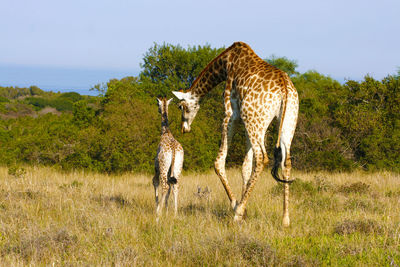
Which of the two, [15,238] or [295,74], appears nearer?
[15,238]

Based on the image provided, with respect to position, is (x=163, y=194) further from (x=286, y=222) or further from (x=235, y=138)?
(x=235, y=138)

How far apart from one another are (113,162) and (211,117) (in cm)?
492

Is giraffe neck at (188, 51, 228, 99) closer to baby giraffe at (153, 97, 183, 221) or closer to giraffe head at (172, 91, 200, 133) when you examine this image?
giraffe head at (172, 91, 200, 133)

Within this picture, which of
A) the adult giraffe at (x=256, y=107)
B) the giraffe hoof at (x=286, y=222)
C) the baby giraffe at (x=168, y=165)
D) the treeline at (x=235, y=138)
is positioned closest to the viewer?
the adult giraffe at (x=256, y=107)

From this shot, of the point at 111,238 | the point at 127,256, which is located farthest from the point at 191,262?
the point at 111,238

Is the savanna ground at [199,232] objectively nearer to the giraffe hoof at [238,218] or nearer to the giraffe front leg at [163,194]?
the giraffe hoof at [238,218]

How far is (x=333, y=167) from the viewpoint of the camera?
13273mm

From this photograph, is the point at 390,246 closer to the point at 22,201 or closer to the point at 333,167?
the point at 22,201

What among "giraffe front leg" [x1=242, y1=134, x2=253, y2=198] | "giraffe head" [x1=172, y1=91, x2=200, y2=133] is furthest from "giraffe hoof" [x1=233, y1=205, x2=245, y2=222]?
"giraffe head" [x1=172, y1=91, x2=200, y2=133]

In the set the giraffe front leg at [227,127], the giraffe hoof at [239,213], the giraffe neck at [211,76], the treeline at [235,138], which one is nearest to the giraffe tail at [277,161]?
the giraffe hoof at [239,213]

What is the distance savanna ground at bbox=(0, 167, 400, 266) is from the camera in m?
4.74

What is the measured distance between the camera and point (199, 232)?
5.53 m

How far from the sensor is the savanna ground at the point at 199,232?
4742 mm

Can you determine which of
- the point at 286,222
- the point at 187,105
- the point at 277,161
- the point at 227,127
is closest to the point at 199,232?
the point at 286,222
